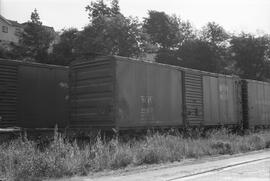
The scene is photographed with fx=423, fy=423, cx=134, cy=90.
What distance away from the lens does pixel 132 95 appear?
46.9 feet

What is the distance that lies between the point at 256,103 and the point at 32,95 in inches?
528

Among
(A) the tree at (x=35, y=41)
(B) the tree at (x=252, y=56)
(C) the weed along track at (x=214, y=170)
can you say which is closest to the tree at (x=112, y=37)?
(A) the tree at (x=35, y=41)

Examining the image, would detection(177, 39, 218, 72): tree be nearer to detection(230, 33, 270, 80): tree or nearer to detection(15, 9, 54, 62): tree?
detection(230, 33, 270, 80): tree

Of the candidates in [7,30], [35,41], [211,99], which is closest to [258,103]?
[211,99]

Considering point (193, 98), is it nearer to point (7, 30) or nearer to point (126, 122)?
point (126, 122)

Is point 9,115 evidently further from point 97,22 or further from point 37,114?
point 97,22

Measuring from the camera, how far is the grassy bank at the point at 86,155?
914 cm

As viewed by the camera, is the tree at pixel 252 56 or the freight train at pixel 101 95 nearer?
the freight train at pixel 101 95

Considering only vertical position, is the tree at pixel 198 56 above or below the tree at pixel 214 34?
below

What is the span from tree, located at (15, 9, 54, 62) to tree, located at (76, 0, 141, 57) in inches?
260

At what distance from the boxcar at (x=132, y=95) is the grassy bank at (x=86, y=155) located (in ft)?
3.54

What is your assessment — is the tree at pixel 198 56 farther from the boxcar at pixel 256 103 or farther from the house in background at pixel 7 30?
the house in background at pixel 7 30

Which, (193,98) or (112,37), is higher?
(112,37)

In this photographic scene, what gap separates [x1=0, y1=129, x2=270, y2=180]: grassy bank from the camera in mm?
9141
